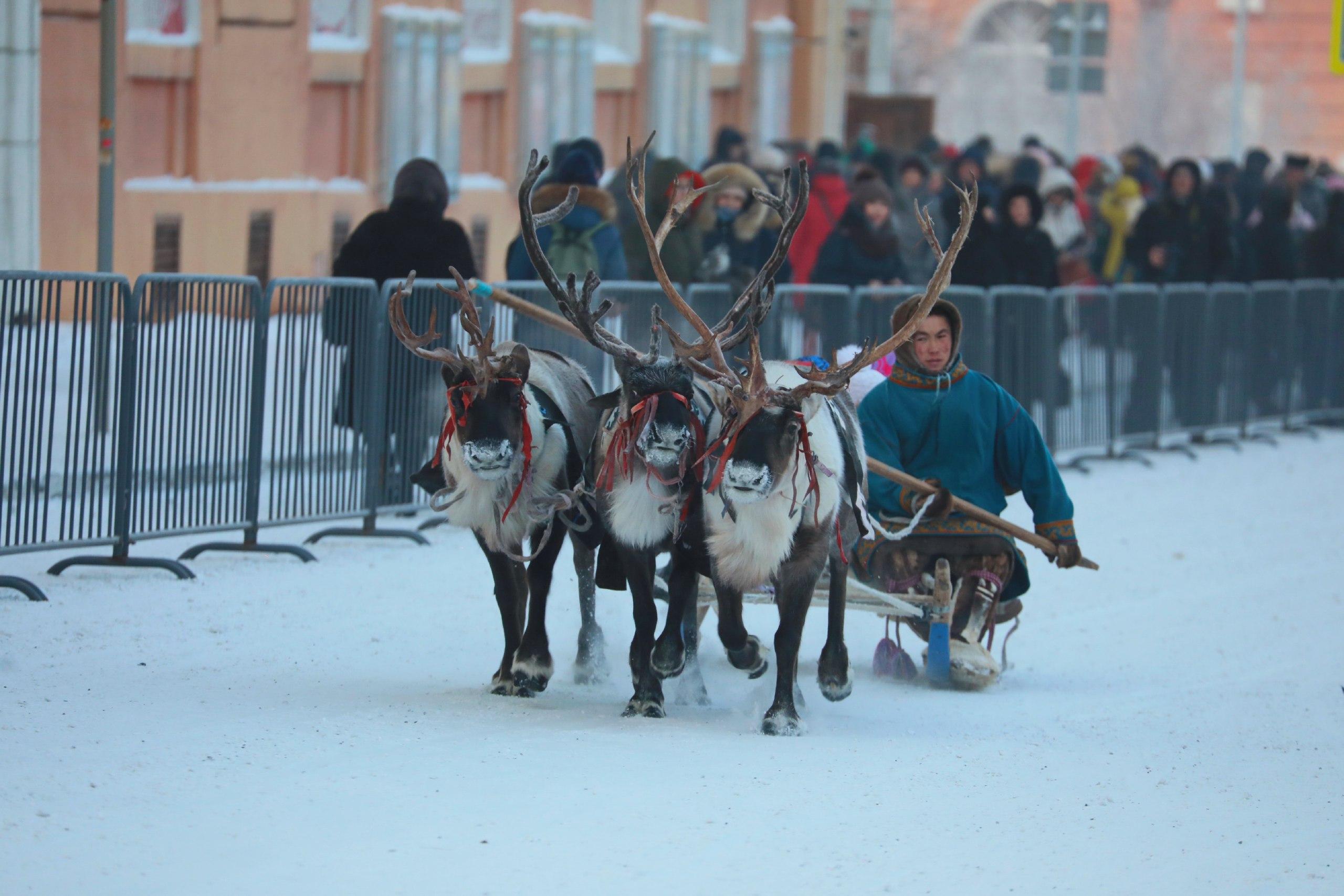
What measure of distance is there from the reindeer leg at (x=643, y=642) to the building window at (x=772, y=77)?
75.8ft

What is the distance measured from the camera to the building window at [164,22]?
1744cm

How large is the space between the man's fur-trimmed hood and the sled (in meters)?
4.70

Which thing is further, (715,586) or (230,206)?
(230,206)

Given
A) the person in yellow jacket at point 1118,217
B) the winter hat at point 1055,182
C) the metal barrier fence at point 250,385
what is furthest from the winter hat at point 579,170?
the person in yellow jacket at point 1118,217

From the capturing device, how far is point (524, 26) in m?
23.8

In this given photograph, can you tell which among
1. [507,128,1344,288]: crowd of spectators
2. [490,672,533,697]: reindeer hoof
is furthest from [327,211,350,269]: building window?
[490,672,533,697]: reindeer hoof

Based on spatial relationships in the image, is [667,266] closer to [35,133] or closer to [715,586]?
[35,133]

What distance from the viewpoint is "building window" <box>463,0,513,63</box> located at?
2306cm

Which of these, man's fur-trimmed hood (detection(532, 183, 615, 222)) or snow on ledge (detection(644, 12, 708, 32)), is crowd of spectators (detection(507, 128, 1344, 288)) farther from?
snow on ledge (detection(644, 12, 708, 32))

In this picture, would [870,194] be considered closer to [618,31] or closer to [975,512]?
[975,512]

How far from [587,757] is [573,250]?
6.82 meters

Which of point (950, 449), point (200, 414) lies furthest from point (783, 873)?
point (200, 414)

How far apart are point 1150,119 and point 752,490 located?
5121 cm

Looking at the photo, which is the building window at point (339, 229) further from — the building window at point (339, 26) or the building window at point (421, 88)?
the building window at point (339, 26)
